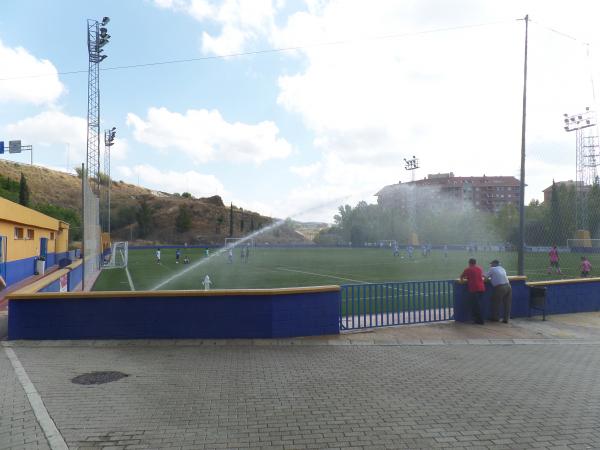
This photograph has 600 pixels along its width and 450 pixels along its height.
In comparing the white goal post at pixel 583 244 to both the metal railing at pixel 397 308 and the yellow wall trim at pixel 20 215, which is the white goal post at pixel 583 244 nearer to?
the metal railing at pixel 397 308

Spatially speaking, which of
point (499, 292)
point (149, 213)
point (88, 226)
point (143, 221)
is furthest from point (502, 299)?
point (149, 213)

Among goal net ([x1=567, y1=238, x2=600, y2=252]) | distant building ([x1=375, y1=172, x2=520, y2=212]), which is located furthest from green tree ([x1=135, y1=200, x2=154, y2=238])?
goal net ([x1=567, y1=238, x2=600, y2=252])

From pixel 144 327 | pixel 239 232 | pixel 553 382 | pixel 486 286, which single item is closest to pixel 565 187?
pixel 486 286

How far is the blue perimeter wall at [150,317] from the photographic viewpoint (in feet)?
27.9

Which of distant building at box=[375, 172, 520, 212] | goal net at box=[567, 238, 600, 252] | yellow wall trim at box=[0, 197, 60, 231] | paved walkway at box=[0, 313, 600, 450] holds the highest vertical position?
distant building at box=[375, 172, 520, 212]

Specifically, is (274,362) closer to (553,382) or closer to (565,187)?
(553,382)

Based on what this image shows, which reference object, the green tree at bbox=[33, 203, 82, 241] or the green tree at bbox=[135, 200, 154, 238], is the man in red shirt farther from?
the green tree at bbox=[135, 200, 154, 238]

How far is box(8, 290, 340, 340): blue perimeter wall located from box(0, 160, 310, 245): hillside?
78.2 m

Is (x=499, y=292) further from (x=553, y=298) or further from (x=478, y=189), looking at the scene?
(x=478, y=189)

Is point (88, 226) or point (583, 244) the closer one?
point (88, 226)

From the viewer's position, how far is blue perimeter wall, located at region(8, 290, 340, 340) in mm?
8500

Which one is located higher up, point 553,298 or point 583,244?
point 583,244

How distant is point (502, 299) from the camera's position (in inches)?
430

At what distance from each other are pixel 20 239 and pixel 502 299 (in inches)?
841
